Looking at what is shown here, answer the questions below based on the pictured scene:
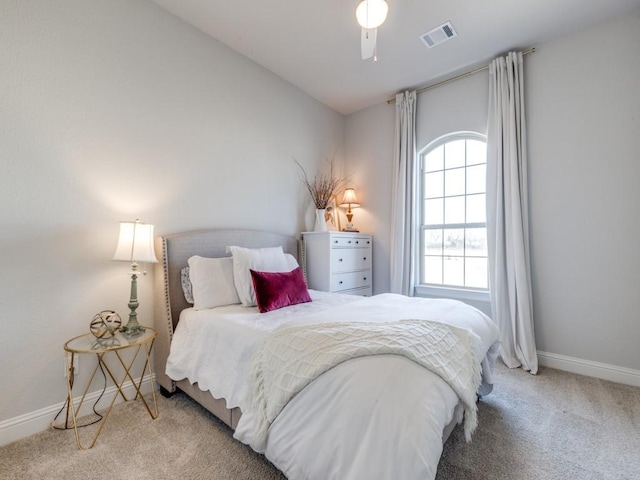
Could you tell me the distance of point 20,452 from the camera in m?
1.58

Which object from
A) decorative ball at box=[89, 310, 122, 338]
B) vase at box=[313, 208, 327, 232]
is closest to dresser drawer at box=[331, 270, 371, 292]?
vase at box=[313, 208, 327, 232]

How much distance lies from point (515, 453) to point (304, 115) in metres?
3.57

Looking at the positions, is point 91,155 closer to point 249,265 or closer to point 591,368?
point 249,265

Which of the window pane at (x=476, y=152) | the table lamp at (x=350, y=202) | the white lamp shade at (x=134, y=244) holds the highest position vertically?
the window pane at (x=476, y=152)

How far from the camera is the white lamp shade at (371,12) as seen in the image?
1.73m

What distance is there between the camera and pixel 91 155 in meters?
2.01

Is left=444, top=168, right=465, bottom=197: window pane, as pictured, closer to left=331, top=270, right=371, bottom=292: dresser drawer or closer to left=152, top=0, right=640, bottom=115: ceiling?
left=152, top=0, right=640, bottom=115: ceiling

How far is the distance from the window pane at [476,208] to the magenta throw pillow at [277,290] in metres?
2.09

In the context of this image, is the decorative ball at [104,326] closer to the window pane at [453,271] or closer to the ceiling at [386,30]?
the ceiling at [386,30]

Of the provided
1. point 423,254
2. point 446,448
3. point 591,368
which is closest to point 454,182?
point 423,254

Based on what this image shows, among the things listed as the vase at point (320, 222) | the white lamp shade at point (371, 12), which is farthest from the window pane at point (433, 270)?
the white lamp shade at point (371, 12)

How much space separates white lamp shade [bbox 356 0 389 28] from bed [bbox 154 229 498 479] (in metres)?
1.72

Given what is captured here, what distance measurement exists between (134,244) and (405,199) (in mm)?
2804

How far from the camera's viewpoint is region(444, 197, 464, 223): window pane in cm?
336
